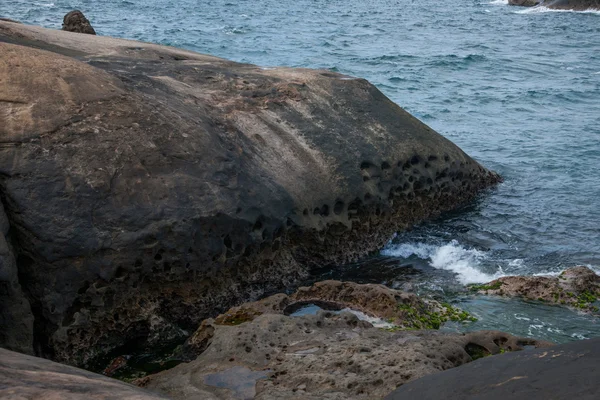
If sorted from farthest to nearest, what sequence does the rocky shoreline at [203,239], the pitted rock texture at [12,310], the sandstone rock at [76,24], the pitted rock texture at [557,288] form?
1. the sandstone rock at [76,24]
2. the pitted rock texture at [557,288]
3. the pitted rock texture at [12,310]
4. the rocky shoreline at [203,239]

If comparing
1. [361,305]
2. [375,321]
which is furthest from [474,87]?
[375,321]

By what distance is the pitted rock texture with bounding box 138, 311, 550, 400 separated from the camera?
6445mm

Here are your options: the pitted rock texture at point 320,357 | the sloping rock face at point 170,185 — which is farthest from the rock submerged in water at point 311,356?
the sloping rock face at point 170,185

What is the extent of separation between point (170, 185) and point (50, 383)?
4.50 meters

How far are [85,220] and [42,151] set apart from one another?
0.92m

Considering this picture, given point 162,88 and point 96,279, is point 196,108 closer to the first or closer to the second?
point 162,88

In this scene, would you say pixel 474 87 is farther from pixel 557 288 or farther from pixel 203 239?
pixel 203 239

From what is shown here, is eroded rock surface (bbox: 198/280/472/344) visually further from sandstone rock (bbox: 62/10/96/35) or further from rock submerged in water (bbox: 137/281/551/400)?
sandstone rock (bbox: 62/10/96/35)

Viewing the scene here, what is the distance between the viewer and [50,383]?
4777 millimetres

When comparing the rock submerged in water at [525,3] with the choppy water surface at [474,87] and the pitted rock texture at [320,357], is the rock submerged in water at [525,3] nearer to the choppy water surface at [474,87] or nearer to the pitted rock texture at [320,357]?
the choppy water surface at [474,87]

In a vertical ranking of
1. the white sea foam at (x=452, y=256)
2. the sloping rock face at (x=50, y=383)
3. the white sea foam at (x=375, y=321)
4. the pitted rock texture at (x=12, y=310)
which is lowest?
the white sea foam at (x=452, y=256)

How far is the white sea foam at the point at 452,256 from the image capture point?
11.1 meters

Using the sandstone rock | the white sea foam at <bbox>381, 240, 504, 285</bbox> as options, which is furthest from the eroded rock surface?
the sandstone rock

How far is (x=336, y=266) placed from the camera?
36.2 feet
